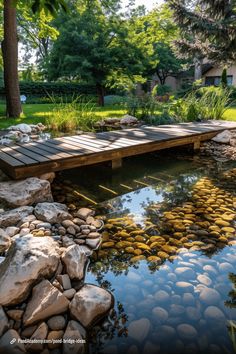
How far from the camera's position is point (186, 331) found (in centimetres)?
155

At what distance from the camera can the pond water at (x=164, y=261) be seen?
1.53 metres

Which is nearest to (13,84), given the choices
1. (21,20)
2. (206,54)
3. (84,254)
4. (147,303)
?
(21,20)

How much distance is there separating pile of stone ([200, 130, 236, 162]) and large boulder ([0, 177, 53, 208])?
3.40 metres

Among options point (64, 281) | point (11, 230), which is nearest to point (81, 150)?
point (11, 230)

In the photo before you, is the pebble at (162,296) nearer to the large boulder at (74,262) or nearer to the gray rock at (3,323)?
the large boulder at (74,262)

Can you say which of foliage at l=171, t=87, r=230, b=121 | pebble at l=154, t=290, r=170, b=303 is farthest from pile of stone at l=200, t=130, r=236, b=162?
pebble at l=154, t=290, r=170, b=303

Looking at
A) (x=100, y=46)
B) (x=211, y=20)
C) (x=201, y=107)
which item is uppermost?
(x=100, y=46)

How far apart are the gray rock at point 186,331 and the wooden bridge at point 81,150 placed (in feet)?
7.33

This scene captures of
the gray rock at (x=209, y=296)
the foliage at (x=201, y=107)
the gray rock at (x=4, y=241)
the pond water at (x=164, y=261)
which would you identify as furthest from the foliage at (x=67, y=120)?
the gray rock at (x=209, y=296)

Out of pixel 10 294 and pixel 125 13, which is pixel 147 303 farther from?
pixel 125 13

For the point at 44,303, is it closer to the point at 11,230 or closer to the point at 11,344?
the point at 11,344

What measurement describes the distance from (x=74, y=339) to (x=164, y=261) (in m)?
0.91

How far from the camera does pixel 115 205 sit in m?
3.15

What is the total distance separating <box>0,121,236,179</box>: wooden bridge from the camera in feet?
10.5
